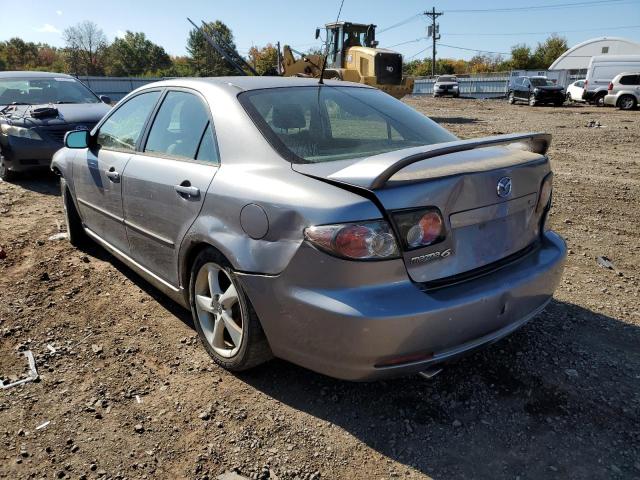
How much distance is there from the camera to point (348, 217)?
6.68 ft

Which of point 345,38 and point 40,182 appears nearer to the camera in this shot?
point 40,182

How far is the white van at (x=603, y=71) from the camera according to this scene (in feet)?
88.2

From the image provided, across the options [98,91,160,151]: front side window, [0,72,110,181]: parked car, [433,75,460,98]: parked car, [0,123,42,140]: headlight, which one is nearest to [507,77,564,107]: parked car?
[433,75,460,98]: parked car

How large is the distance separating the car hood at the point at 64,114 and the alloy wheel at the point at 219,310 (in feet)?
19.2

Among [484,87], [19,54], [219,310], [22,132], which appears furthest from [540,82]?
[19,54]

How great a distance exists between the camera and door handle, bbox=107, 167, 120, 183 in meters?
3.51

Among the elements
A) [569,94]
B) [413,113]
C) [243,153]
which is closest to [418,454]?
[243,153]

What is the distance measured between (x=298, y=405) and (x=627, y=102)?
1096 inches

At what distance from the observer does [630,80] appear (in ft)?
80.7

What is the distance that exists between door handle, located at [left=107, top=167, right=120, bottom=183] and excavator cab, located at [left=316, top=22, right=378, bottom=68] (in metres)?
17.1

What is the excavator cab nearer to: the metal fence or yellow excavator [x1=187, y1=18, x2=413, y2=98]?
yellow excavator [x1=187, y1=18, x2=413, y2=98]

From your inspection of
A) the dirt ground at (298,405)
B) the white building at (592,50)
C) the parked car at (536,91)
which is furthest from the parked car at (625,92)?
the white building at (592,50)

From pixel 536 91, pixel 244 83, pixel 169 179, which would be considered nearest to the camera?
pixel 169 179

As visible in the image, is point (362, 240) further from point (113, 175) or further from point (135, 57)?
point (135, 57)
